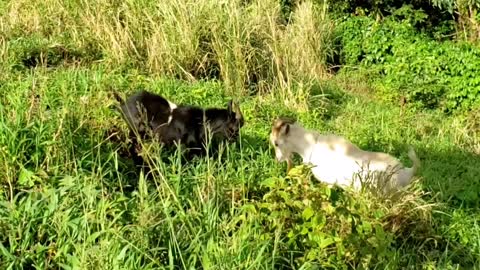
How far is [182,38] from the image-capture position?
26.9 feet

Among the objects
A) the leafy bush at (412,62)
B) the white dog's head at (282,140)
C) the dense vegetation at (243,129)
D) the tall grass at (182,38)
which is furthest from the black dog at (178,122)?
the leafy bush at (412,62)

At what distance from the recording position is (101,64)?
7.96 metres

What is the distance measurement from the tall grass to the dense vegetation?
0.02m

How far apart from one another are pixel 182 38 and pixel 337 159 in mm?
3353

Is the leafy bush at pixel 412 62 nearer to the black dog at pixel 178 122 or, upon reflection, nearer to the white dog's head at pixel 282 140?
the white dog's head at pixel 282 140

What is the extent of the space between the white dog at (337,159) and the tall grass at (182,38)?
2121 millimetres

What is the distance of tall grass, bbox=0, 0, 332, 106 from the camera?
8133mm

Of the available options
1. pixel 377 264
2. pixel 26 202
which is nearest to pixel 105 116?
pixel 26 202

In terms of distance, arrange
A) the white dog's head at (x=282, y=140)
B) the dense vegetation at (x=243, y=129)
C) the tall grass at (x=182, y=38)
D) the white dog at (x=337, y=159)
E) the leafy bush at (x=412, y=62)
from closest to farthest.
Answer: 1. the dense vegetation at (x=243, y=129)
2. the white dog at (x=337, y=159)
3. the white dog's head at (x=282, y=140)
4. the tall grass at (x=182, y=38)
5. the leafy bush at (x=412, y=62)

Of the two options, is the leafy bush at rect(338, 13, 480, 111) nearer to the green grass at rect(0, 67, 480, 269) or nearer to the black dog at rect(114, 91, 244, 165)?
the green grass at rect(0, 67, 480, 269)

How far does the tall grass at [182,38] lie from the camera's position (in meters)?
8.13

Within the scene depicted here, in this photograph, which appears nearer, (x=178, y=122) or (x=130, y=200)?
(x=130, y=200)

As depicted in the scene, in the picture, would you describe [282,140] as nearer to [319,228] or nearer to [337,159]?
[337,159]

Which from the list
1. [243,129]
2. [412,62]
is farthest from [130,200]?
[412,62]
